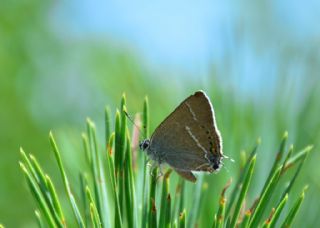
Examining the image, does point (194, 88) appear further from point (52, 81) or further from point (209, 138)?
point (52, 81)

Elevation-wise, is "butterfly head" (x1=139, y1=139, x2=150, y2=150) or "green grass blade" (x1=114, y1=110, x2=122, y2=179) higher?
"green grass blade" (x1=114, y1=110, x2=122, y2=179)

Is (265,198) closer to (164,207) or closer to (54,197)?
(164,207)

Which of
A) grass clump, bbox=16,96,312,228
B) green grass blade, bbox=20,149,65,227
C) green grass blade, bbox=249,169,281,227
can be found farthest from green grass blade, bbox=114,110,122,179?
green grass blade, bbox=249,169,281,227

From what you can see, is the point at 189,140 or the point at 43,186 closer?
the point at 43,186

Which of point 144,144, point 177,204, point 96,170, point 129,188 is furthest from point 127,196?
point 144,144

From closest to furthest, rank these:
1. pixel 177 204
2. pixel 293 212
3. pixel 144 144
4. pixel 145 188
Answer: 1. pixel 293 212
2. pixel 145 188
3. pixel 177 204
4. pixel 144 144

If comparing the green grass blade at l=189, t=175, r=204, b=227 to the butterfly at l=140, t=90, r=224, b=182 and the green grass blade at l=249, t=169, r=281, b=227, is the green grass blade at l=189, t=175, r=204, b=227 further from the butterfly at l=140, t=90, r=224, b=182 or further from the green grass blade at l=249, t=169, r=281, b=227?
the green grass blade at l=249, t=169, r=281, b=227

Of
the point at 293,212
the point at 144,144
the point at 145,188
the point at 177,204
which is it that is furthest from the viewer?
the point at 144,144

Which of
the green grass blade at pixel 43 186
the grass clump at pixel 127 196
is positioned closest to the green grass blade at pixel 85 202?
the grass clump at pixel 127 196
